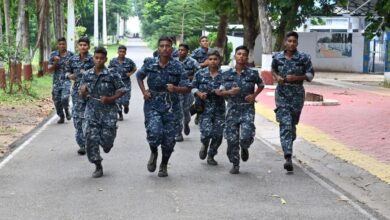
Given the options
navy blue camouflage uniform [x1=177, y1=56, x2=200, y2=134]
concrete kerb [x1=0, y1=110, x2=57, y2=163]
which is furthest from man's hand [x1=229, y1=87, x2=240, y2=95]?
concrete kerb [x1=0, y1=110, x2=57, y2=163]

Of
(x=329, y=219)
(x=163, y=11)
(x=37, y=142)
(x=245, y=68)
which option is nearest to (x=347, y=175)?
(x=245, y=68)

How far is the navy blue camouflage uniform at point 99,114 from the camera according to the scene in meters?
7.82

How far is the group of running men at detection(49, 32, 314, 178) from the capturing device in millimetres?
7848

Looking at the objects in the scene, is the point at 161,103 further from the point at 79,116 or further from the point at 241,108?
the point at 79,116

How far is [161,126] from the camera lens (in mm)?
7871

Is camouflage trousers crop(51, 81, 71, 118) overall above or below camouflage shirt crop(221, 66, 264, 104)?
below

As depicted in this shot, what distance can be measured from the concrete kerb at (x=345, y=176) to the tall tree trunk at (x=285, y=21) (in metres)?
13.6

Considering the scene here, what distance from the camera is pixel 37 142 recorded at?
11.0 metres

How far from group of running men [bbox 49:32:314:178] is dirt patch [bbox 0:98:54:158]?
251 cm

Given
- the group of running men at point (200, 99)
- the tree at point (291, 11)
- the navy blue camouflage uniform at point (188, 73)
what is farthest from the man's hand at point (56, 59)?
the tree at point (291, 11)

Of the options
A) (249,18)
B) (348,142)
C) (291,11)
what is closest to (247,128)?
(348,142)

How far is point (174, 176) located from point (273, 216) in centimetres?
220

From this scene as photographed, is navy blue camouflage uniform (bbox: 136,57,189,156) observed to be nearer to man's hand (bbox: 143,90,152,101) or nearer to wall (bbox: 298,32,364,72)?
man's hand (bbox: 143,90,152,101)

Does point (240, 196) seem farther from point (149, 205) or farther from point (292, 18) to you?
point (292, 18)
